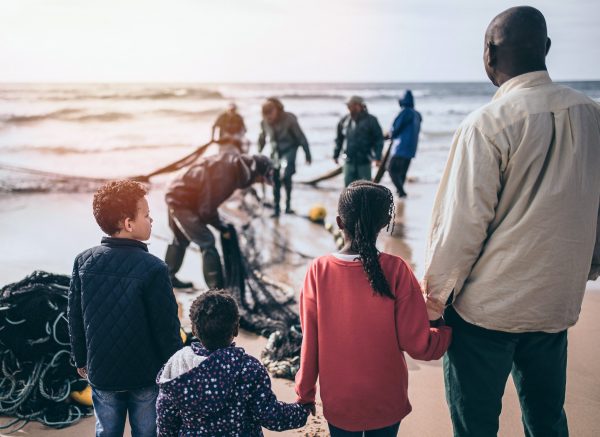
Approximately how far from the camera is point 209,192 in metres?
4.89

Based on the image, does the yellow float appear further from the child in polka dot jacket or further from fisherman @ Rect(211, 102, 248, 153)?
fisherman @ Rect(211, 102, 248, 153)

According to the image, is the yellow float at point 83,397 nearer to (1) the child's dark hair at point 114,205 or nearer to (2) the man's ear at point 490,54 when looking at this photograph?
(1) the child's dark hair at point 114,205

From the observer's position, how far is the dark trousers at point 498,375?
2154 millimetres

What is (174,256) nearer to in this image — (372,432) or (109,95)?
(372,432)

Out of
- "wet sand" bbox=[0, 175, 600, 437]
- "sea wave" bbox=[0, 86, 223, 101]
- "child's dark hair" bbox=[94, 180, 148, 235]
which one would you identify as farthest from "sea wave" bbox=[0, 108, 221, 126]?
"child's dark hair" bbox=[94, 180, 148, 235]

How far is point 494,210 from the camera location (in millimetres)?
2080

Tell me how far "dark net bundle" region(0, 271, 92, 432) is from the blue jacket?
23.8ft

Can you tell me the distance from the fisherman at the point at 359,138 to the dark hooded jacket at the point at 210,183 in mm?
3704

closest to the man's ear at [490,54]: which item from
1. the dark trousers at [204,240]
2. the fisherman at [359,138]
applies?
the dark trousers at [204,240]

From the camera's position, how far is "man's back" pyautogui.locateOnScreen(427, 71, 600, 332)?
6.47 feet

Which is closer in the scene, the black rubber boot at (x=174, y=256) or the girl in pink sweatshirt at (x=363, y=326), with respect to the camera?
the girl in pink sweatshirt at (x=363, y=326)

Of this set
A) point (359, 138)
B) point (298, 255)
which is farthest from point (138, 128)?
point (298, 255)

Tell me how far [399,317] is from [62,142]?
22452 millimetres

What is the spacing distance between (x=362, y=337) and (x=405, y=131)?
8010 millimetres
